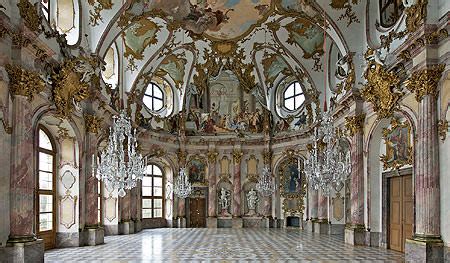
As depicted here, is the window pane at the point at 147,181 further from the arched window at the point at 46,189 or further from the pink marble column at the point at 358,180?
the pink marble column at the point at 358,180

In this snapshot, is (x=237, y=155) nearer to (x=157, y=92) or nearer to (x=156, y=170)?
(x=156, y=170)

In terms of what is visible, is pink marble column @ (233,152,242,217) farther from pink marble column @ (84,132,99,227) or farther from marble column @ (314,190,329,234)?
pink marble column @ (84,132,99,227)

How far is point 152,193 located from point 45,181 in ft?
39.8

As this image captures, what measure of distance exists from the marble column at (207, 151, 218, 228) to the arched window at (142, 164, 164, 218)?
2.83m

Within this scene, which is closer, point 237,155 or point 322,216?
point 322,216

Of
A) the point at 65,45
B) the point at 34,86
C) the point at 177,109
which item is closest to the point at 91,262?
the point at 34,86

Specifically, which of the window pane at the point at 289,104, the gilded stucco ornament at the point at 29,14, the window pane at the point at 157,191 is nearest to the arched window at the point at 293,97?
the window pane at the point at 289,104

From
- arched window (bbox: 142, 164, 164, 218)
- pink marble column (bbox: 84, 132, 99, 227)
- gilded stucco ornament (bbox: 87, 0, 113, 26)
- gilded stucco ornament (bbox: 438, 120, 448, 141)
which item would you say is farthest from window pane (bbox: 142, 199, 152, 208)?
gilded stucco ornament (bbox: 438, 120, 448, 141)

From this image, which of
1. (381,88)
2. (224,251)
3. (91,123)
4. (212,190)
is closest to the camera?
(381,88)

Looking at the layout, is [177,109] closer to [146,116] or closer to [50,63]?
[146,116]

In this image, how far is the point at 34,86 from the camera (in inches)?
516

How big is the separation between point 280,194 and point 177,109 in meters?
7.86

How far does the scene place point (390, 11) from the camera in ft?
54.1

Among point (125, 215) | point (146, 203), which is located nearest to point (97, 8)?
point (125, 215)
